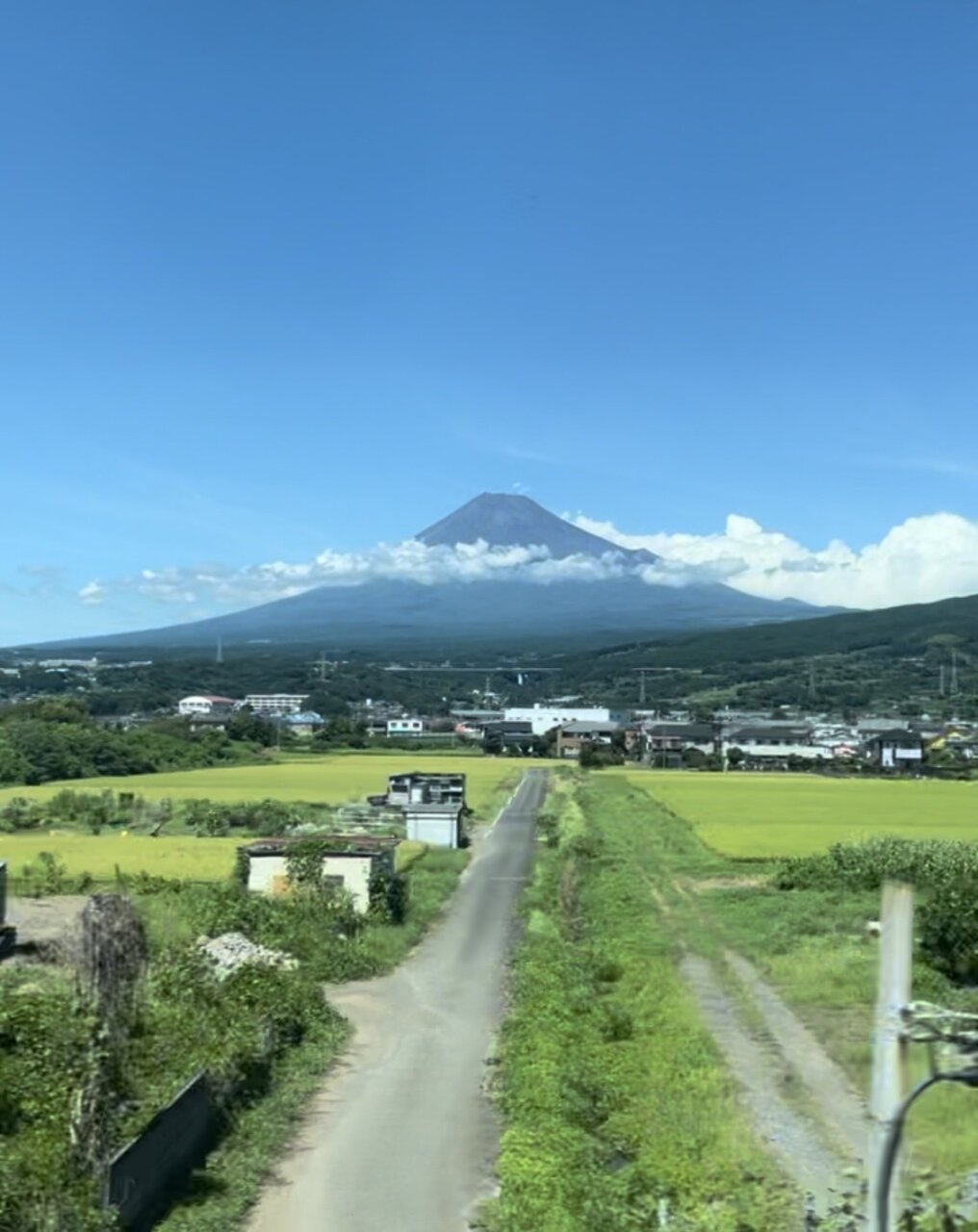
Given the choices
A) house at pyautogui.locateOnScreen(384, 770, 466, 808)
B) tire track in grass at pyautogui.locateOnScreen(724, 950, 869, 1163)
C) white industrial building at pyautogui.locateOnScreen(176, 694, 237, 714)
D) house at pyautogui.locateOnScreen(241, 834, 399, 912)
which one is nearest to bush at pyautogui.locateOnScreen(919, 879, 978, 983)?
tire track in grass at pyautogui.locateOnScreen(724, 950, 869, 1163)

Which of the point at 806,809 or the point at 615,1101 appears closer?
the point at 615,1101

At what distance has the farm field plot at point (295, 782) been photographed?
4900cm

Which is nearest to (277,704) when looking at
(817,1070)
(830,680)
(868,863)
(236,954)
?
(830,680)

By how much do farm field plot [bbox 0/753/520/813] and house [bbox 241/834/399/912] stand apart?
21918mm

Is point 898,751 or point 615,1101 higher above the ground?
point 615,1101

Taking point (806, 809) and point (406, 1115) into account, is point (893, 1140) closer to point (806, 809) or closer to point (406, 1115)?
point (406, 1115)

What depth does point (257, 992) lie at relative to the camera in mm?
14375

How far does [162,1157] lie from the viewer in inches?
371

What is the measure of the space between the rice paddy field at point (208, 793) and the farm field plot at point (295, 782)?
4 centimetres

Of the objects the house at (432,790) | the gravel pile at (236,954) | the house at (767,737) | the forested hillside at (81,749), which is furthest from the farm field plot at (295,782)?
the gravel pile at (236,954)

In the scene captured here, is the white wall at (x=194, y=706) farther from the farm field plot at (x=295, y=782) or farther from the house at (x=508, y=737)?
the farm field plot at (x=295, y=782)

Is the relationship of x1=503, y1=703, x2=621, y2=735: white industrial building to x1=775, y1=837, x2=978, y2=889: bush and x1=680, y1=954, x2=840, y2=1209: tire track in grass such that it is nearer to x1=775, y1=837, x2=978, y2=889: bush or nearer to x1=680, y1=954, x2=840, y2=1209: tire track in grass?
x1=775, y1=837, x2=978, y2=889: bush

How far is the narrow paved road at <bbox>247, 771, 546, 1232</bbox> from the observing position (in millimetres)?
9383

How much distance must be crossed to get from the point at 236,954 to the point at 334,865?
5901mm
